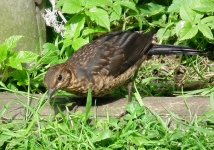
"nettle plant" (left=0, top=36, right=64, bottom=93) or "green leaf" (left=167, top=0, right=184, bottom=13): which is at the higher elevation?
"green leaf" (left=167, top=0, right=184, bottom=13)

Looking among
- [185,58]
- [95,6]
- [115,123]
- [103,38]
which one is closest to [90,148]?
[115,123]

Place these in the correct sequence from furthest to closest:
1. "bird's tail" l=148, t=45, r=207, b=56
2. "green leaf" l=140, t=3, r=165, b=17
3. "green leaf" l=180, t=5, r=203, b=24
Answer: "green leaf" l=140, t=3, r=165, b=17, "green leaf" l=180, t=5, r=203, b=24, "bird's tail" l=148, t=45, r=207, b=56

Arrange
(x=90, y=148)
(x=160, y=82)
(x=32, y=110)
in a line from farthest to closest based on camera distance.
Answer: (x=160, y=82)
(x=32, y=110)
(x=90, y=148)

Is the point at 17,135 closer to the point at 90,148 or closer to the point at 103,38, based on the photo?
the point at 90,148

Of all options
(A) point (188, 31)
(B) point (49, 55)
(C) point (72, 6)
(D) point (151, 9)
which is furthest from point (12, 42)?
(D) point (151, 9)

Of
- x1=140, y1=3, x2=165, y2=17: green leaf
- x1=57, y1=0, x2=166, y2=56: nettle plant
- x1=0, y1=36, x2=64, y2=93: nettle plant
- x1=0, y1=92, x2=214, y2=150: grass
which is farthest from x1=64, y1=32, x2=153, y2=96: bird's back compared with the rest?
x1=140, y1=3, x2=165, y2=17: green leaf

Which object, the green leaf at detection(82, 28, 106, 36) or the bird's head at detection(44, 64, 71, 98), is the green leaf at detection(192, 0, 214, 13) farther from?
the bird's head at detection(44, 64, 71, 98)

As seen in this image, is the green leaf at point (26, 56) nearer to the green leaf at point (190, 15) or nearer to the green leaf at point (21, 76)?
the green leaf at point (21, 76)

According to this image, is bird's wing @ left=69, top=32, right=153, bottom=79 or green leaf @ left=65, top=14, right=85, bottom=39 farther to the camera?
green leaf @ left=65, top=14, right=85, bottom=39
